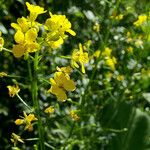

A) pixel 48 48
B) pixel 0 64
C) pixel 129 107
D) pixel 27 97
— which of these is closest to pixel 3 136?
pixel 27 97

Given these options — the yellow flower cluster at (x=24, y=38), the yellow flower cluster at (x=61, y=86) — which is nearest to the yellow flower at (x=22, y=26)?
the yellow flower cluster at (x=24, y=38)

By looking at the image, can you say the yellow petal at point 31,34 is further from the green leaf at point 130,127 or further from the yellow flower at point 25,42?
the green leaf at point 130,127

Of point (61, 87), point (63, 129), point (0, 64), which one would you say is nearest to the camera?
point (61, 87)

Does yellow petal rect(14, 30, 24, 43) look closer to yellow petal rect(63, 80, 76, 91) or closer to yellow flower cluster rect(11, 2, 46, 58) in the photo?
yellow flower cluster rect(11, 2, 46, 58)

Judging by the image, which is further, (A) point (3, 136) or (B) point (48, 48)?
(A) point (3, 136)

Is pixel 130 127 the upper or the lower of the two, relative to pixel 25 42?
lower

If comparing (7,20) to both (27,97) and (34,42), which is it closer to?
(27,97)

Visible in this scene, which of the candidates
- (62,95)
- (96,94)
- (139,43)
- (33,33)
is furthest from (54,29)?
(96,94)

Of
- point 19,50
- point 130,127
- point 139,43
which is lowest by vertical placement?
point 130,127

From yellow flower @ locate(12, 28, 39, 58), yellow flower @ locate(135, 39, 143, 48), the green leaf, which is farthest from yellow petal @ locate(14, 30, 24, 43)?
the green leaf

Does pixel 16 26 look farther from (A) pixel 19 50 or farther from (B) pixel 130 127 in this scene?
(B) pixel 130 127
